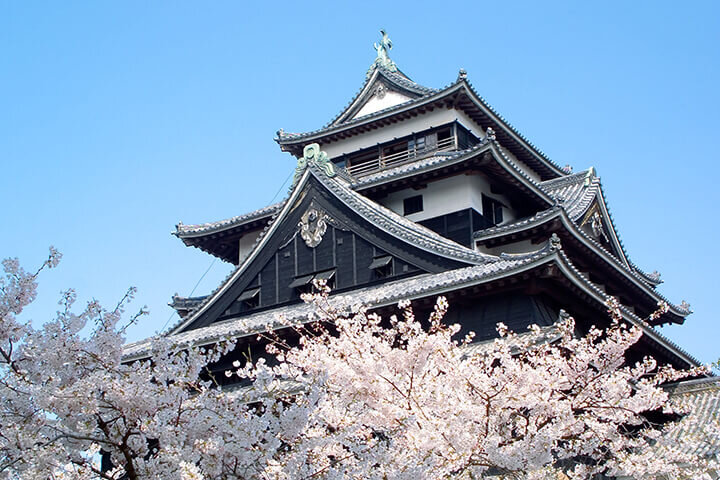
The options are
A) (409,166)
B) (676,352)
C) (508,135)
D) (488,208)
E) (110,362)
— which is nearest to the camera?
(110,362)

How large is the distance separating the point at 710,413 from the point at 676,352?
318cm

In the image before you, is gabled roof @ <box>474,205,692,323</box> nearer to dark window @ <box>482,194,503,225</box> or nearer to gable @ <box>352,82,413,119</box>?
dark window @ <box>482,194,503,225</box>

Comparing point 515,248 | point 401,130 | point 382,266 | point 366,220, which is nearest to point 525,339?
point 382,266

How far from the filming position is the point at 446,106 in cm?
2741

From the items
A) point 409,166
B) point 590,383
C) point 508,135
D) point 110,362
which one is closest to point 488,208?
point 409,166

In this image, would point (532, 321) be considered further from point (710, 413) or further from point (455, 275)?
point (710, 413)

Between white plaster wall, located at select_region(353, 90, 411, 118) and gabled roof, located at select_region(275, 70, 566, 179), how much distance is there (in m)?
0.43

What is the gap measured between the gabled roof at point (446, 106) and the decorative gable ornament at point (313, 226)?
683cm

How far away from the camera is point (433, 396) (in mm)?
11656

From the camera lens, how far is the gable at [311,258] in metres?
21.2

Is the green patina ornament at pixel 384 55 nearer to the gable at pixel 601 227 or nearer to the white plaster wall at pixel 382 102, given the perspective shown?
the white plaster wall at pixel 382 102

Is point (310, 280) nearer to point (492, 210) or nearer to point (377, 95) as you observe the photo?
point (492, 210)

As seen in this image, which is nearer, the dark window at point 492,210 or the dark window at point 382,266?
the dark window at point 382,266

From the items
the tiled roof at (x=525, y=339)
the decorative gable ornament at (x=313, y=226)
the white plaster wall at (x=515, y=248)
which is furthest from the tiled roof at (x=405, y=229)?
the tiled roof at (x=525, y=339)
